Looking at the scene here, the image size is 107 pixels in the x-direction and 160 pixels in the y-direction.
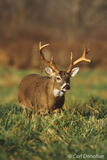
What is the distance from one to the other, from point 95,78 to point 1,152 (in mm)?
18104

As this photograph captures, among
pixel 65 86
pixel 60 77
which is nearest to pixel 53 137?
pixel 65 86

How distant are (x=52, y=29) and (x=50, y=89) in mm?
27551

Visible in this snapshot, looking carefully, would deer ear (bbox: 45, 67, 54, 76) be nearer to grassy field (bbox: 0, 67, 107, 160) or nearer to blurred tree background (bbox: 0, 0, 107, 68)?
grassy field (bbox: 0, 67, 107, 160)

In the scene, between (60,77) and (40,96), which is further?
(40,96)

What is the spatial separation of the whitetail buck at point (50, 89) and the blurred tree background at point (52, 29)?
20.8m

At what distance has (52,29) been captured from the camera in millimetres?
34219

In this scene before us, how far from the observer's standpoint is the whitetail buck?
6849 millimetres

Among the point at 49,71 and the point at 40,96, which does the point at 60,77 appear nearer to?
the point at 49,71

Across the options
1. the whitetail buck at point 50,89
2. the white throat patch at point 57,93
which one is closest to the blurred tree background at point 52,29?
the whitetail buck at point 50,89

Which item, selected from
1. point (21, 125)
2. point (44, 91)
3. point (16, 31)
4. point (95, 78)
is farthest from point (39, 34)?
point (21, 125)

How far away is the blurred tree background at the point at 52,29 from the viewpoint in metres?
29.5

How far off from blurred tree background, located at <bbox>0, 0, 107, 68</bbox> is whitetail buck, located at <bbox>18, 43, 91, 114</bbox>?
20.8 metres

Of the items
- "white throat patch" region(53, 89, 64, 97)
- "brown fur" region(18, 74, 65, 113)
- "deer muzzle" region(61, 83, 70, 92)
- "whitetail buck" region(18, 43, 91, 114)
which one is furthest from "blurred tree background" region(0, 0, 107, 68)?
"deer muzzle" region(61, 83, 70, 92)

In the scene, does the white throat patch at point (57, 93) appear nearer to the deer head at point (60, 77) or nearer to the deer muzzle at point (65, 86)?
the deer head at point (60, 77)
